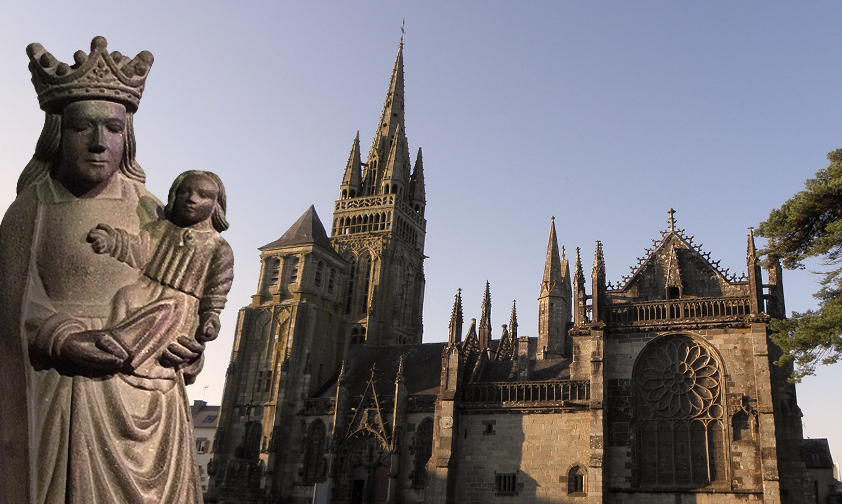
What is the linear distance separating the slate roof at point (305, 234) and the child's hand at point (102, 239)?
40739 mm

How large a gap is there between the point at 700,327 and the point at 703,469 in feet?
17.8

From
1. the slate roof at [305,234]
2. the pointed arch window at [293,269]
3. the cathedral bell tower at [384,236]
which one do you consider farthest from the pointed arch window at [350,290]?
the pointed arch window at [293,269]

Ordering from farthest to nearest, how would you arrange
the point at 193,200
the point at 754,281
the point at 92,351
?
1. the point at 754,281
2. the point at 193,200
3. the point at 92,351

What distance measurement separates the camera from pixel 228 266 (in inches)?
170

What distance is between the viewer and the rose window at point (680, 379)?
29.6 meters

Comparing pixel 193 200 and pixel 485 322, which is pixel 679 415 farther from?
pixel 193 200

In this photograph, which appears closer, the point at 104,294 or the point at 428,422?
the point at 104,294

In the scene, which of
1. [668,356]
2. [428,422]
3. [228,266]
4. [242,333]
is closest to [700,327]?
[668,356]

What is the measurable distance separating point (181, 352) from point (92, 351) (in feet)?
1.47

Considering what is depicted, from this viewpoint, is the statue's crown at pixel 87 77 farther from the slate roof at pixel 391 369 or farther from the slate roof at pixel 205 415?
the slate roof at pixel 205 415

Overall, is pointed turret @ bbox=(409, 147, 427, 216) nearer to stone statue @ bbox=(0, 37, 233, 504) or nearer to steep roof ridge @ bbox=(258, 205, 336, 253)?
steep roof ridge @ bbox=(258, 205, 336, 253)

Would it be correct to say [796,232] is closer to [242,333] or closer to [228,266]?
[228,266]

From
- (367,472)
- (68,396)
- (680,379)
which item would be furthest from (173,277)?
(367,472)

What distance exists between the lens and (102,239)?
395cm
